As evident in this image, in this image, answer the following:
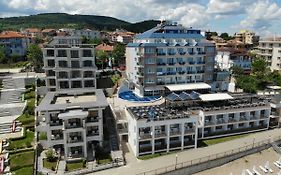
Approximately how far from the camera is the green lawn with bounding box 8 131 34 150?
4109cm

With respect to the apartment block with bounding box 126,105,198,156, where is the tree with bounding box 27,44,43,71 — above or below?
above

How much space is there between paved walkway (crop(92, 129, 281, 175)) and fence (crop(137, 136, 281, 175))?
109 centimetres

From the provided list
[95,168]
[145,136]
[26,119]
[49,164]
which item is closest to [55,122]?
[49,164]

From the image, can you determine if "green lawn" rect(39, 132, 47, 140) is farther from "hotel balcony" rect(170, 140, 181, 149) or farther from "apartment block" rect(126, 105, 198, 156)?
"hotel balcony" rect(170, 140, 181, 149)

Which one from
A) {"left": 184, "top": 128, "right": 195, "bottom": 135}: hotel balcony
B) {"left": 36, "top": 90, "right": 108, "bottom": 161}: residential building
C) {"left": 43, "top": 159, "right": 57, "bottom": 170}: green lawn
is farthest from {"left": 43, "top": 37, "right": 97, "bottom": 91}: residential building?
{"left": 184, "top": 128, "right": 195, "bottom": 135}: hotel balcony

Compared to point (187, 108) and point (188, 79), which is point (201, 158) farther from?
point (188, 79)

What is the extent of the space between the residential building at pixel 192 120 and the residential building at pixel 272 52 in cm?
5499

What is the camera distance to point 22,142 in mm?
42531

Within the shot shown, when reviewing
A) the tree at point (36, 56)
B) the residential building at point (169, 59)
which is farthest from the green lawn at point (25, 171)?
the tree at point (36, 56)

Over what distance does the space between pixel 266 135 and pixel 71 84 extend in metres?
46.7

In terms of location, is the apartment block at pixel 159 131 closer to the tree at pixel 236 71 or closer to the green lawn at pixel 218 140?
the green lawn at pixel 218 140

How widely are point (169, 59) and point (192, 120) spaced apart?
2662 centimetres

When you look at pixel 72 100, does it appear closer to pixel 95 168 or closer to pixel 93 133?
pixel 93 133

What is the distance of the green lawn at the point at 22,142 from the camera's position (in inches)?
1618
